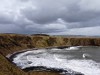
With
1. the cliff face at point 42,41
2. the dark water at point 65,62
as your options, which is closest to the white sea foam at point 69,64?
the dark water at point 65,62

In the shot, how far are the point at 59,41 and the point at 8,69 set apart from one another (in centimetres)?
9490

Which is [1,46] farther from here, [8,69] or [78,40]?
[78,40]

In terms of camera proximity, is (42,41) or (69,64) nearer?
(69,64)

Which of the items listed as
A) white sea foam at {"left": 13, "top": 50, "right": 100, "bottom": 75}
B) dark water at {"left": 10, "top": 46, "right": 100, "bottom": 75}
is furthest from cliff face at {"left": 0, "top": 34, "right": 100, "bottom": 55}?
white sea foam at {"left": 13, "top": 50, "right": 100, "bottom": 75}

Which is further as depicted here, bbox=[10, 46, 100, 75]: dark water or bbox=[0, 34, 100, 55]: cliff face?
bbox=[0, 34, 100, 55]: cliff face

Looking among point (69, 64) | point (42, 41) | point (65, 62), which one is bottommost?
point (65, 62)

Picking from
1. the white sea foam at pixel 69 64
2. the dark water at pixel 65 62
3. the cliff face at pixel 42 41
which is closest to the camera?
the white sea foam at pixel 69 64

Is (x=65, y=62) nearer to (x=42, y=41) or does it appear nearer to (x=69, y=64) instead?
(x=69, y=64)

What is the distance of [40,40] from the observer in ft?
366

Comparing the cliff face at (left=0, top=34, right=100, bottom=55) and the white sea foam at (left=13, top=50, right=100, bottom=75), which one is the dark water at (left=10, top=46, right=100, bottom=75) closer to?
the white sea foam at (left=13, top=50, right=100, bottom=75)

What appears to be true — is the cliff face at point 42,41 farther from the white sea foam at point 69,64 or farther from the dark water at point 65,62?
the white sea foam at point 69,64

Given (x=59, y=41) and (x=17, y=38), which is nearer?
(x=17, y=38)

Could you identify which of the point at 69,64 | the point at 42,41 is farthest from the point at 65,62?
the point at 42,41

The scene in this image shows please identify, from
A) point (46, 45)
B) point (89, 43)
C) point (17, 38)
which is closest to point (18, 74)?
point (17, 38)
